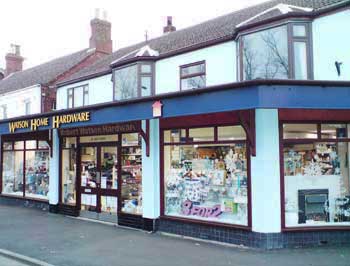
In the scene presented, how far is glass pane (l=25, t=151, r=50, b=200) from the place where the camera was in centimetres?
1578

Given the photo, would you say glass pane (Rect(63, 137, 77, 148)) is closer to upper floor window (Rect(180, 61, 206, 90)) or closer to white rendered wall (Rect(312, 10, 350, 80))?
upper floor window (Rect(180, 61, 206, 90))

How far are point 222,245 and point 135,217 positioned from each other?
10.6 ft

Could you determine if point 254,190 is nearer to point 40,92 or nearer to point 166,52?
point 166,52

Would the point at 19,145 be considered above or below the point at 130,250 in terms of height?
above

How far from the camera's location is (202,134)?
10.1m

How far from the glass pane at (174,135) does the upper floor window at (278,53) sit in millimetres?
2525

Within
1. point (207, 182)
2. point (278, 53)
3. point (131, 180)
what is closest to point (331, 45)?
point (278, 53)

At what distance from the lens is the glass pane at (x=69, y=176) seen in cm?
1396

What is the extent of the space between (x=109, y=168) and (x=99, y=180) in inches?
23.4

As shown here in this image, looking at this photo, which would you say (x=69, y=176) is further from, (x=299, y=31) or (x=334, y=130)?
(x=334, y=130)

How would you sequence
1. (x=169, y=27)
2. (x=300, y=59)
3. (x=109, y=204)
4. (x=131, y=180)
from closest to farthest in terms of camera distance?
(x=300, y=59) < (x=131, y=180) < (x=109, y=204) < (x=169, y=27)

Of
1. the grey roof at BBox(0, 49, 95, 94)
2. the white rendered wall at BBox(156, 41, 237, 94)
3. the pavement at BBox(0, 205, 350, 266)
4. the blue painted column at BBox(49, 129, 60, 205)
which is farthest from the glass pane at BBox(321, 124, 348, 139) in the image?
the grey roof at BBox(0, 49, 95, 94)

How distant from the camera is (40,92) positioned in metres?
19.2

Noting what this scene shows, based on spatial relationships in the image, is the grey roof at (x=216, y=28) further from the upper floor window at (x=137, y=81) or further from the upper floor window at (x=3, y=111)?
the upper floor window at (x=3, y=111)
